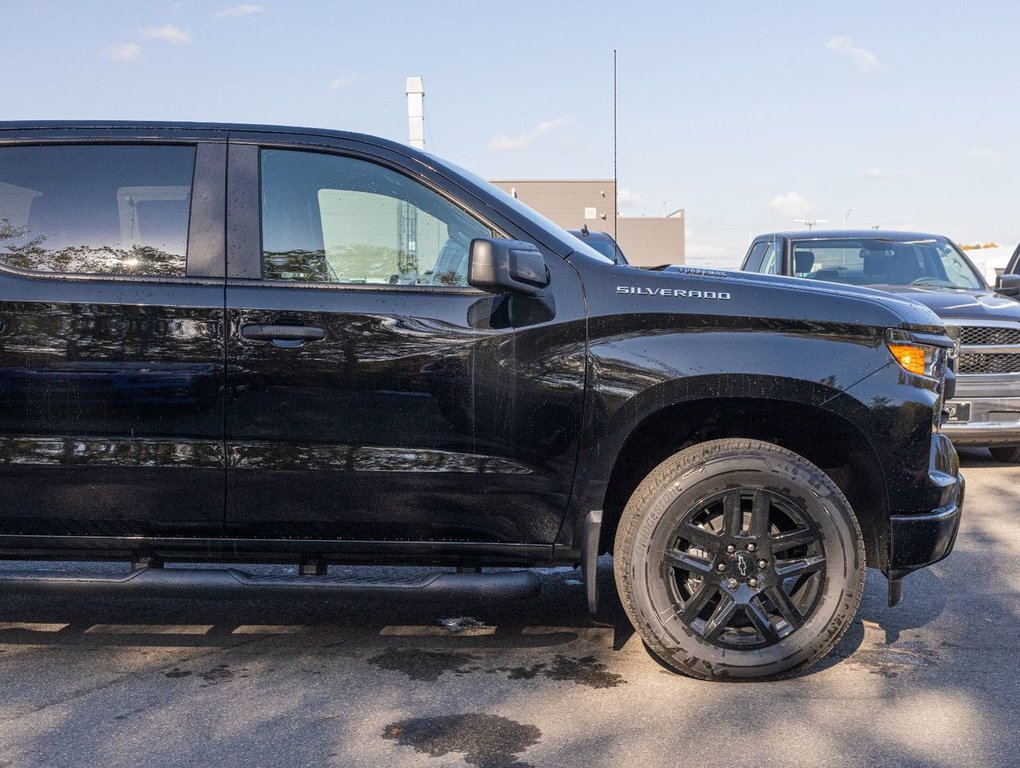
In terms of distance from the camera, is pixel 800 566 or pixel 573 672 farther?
pixel 573 672

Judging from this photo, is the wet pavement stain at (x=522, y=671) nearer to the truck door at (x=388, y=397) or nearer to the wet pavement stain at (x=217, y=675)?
the truck door at (x=388, y=397)

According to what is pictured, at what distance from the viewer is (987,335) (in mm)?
8164

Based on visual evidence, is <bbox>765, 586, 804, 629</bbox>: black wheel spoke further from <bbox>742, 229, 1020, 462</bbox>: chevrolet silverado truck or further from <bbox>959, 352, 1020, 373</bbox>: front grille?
<bbox>959, 352, 1020, 373</bbox>: front grille

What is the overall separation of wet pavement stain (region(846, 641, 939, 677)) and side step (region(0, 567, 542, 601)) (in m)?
1.32

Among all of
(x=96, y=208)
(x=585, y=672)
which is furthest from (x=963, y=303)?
(x=96, y=208)

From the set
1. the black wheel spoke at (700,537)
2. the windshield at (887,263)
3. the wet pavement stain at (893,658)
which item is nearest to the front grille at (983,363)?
the windshield at (887,263)

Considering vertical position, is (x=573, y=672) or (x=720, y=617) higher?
(x=720, y=617)

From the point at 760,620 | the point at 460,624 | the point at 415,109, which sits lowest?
the point at 460,624

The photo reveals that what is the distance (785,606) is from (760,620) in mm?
104

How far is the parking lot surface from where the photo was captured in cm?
335

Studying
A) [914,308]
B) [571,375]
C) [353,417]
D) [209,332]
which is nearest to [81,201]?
[209,332]

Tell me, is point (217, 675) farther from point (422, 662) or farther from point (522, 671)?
point (522, 671)

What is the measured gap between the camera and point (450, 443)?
3852 millimetres

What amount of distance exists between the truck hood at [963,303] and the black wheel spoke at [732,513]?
461 cm
